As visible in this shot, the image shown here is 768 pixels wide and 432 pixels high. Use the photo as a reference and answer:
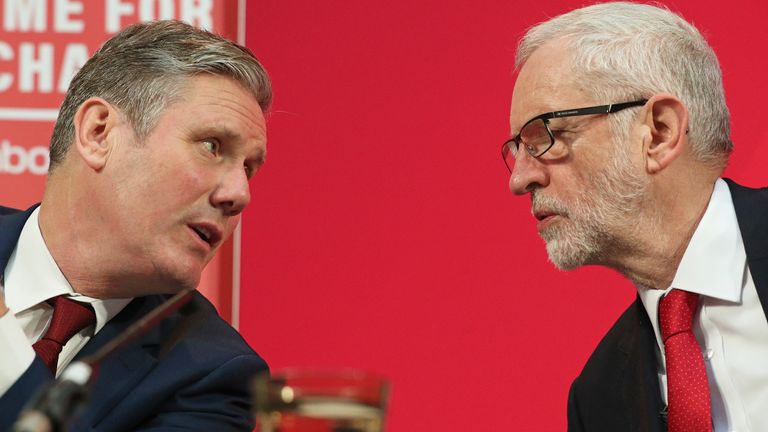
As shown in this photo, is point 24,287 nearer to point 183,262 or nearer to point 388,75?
point 183,262

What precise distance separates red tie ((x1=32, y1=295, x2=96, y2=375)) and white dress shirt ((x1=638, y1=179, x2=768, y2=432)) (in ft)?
3.40

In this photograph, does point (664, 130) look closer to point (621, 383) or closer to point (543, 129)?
point (543, 129)

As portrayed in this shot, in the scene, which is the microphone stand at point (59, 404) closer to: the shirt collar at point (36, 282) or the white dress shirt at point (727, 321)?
→ the shirt collar at point (36, 282)

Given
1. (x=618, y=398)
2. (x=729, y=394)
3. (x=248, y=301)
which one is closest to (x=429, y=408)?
(x=248, y=301)

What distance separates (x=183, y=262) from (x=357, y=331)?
1.00 m

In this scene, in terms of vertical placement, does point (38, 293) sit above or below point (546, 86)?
below

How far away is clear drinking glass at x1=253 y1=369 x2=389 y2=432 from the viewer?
862 mm

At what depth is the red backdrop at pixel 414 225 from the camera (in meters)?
2.71

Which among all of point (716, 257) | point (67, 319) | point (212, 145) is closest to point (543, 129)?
point (716, 257)

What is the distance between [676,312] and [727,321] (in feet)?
0.31

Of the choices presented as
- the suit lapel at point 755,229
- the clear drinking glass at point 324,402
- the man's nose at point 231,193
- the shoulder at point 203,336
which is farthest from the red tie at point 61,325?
the suit lapel at point 755,229

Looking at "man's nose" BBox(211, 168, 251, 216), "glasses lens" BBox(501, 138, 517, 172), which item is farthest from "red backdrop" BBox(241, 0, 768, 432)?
"man's nose" BBox(211, 168, 251, 216)

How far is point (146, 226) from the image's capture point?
1822mm

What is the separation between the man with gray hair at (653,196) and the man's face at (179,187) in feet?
1.80
